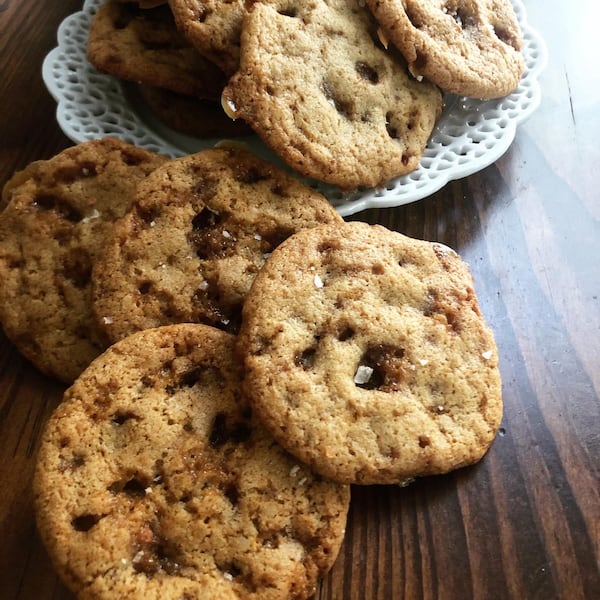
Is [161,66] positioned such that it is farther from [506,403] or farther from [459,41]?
[506,403]

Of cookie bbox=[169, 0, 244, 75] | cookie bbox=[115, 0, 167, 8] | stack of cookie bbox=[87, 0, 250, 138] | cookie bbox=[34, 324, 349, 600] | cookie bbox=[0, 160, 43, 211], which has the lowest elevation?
cookie bbox=[0, 160, 43, 211]

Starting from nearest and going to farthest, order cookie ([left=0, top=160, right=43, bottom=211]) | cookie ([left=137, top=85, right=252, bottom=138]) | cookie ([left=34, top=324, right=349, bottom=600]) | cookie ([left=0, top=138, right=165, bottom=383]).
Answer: cookie ([left=34, top=324, right=349, bottom=600]) < cookie ([left=0, top=138, right=165, bottom=383]) < cookie ([left=0, top=160, right=43, bottom=211]) < cookie ([left=137, top=85, right=252, bottom=138])

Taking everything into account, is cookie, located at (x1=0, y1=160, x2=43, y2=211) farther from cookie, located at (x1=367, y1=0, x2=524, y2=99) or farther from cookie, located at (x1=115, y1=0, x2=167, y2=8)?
cookie, located at (x1=367, y1=0, x2=524, y2=99)

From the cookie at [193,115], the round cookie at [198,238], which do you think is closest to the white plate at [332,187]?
the cookie at [193,115]

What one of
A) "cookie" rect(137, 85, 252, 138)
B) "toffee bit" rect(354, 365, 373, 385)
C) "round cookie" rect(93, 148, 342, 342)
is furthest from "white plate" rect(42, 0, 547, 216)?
"toffee bit" rect(354, 365, 373, 385)

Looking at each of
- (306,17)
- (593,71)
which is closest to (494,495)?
(306,17)

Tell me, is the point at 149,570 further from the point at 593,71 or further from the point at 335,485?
the point at 593,71
